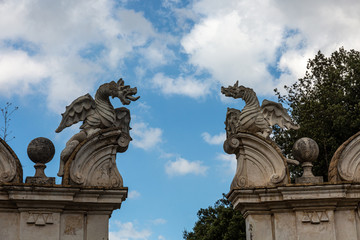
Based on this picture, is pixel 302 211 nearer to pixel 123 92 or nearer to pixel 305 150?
pixel 305 150

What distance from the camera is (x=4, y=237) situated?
12.7 metres

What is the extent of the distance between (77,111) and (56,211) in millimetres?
Answer: 2277

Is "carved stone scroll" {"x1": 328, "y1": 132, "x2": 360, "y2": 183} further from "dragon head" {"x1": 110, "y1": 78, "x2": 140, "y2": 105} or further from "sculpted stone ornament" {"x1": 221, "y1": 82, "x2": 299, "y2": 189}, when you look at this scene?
"dragon head" {"x1": 110, "y1": 78, "x2": 140, "y2": 105}

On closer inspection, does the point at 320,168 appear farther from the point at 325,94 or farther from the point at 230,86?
the point at 230,86

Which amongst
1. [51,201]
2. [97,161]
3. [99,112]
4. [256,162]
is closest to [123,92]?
[99,112]

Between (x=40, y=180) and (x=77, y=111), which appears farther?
(x=77, y=111)

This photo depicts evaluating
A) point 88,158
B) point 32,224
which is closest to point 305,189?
point 88,158

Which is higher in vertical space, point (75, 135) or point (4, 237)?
point (75, 135)

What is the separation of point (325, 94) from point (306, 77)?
2363mm

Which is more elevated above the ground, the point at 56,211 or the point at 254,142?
the point at 254,142

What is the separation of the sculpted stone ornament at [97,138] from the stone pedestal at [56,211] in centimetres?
37

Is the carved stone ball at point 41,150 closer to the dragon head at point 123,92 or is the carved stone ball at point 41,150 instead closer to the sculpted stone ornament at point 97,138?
the sculpted stone ornament at point 97,138

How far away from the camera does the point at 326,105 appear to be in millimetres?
25641

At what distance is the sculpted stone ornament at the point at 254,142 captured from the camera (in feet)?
44.3
